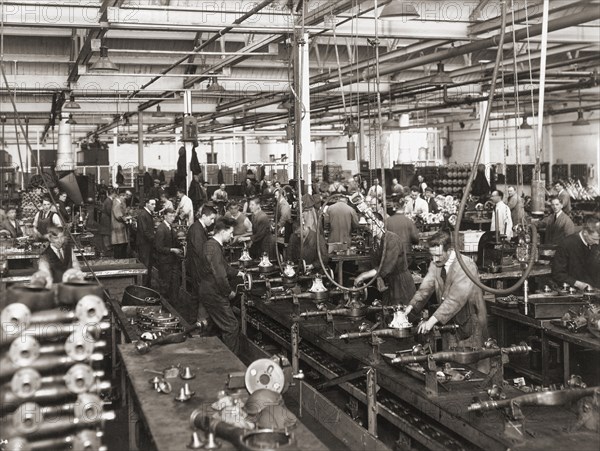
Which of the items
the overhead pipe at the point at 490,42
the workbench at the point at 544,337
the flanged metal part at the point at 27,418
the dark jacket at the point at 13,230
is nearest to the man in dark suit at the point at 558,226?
the overhead pipe at the point at 490,42

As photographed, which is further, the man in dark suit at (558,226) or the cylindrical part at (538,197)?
the man in dark suit at (558,226)

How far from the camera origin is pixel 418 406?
164 inches

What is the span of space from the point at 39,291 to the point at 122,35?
997cm

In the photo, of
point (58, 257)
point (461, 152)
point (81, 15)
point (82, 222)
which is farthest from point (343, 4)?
point (461, 152)

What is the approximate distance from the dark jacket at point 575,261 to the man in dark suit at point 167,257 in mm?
5681

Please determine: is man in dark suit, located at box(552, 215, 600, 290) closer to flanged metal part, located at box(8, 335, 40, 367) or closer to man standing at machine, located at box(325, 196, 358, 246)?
man standing at machine, located at box(325, 196, 358, 246)

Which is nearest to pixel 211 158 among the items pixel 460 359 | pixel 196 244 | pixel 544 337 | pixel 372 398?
pixel 196 244

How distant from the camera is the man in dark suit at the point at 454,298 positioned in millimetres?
5547

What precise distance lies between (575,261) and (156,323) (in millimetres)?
4188

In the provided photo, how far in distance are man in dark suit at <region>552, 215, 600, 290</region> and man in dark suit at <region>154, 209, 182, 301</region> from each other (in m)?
5.69

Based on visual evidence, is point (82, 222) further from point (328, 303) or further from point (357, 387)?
point (357, 387)

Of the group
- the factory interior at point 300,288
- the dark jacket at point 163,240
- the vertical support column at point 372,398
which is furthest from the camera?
the dark jacket at point 163,240

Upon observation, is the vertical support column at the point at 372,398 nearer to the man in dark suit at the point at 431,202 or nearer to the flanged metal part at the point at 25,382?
the flanged metal part at the point at 25,382

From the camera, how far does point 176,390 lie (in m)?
3.87
